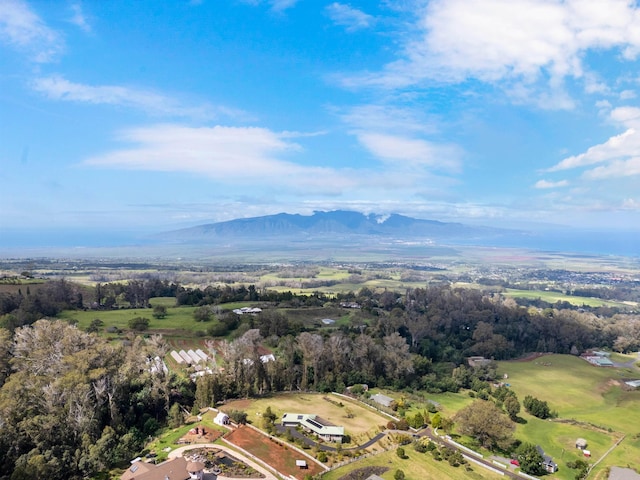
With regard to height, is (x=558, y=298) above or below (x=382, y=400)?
below

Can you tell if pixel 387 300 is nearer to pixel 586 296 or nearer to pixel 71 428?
pixel 71 428

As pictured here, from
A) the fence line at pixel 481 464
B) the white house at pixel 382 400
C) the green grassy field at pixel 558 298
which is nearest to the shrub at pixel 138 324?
the white house at pixel 382 400

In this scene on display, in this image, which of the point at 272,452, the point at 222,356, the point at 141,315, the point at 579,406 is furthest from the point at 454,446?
the point at 141,315

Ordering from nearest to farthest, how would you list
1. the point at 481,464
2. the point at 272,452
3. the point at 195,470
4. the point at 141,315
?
the point at 195,470 → the point at 272,452 → the point at 481,464 → the point at 141,315

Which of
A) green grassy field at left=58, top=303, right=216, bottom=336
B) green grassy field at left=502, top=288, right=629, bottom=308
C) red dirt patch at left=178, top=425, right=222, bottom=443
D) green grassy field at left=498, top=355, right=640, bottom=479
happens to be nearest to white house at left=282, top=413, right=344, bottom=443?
red dirt patch at left=178, top=425, right=222, bottom=443

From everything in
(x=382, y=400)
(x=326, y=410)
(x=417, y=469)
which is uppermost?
(x=326, y=410)

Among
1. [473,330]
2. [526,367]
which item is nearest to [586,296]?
[473,330]

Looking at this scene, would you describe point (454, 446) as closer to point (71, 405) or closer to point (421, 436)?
point (421, 436)
